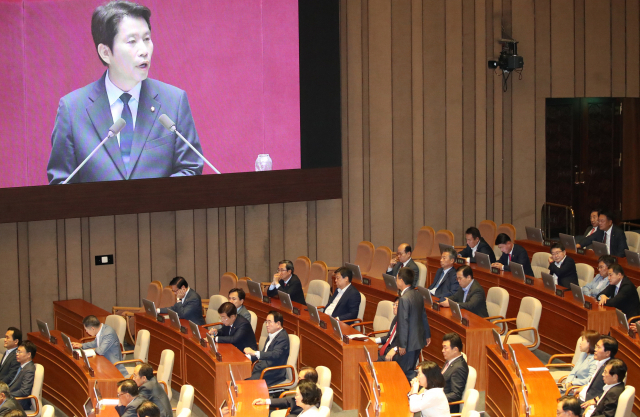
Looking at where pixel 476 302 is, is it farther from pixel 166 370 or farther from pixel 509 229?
pixel 509 229

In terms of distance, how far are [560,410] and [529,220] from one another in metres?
8.31

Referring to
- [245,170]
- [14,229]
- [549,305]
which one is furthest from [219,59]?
[549,305]

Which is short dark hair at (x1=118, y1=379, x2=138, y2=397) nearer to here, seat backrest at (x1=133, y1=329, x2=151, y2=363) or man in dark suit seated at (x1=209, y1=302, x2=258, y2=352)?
man in dark suit seated at (x1=209, y1=302, x2=258, y2=352)

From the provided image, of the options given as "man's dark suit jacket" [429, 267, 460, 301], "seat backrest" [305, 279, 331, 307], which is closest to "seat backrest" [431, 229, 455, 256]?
"man's dark suit jacket" [429, 267, 460, 301]

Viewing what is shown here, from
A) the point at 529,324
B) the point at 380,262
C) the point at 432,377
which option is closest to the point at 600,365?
the point at 432,377

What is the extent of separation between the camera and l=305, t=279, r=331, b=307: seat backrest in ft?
30.7

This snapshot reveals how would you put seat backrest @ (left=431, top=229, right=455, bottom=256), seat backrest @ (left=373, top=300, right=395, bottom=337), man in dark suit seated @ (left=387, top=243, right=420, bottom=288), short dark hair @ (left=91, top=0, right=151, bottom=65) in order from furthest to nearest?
seat backrest @ (left=431, top=229, right=455, bottom=256) → short dark hair @ (left=91, top=0, right=151, bottom=65) → man in dark suit seated @ (left=387, top=243, right=420, bottom=288) → seat backrest @ (left=373, top=300, right=395, bottom=337)

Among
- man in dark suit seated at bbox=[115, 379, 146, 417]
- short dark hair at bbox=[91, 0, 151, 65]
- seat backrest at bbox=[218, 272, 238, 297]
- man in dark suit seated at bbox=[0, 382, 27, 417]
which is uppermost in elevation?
short dark hair at bbox=[91, 0, 151, 65]

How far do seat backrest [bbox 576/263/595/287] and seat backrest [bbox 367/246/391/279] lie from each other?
2.42 m

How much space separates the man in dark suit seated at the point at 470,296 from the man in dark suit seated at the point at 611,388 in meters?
2.41

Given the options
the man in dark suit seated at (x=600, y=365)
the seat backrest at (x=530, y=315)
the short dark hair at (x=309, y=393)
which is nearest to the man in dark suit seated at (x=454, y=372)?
A: the man in dark suit seated at (x=600, y=365)

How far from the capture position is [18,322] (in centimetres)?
998

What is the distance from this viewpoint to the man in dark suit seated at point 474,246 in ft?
34.4

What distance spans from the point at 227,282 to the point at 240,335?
8.27 ft
